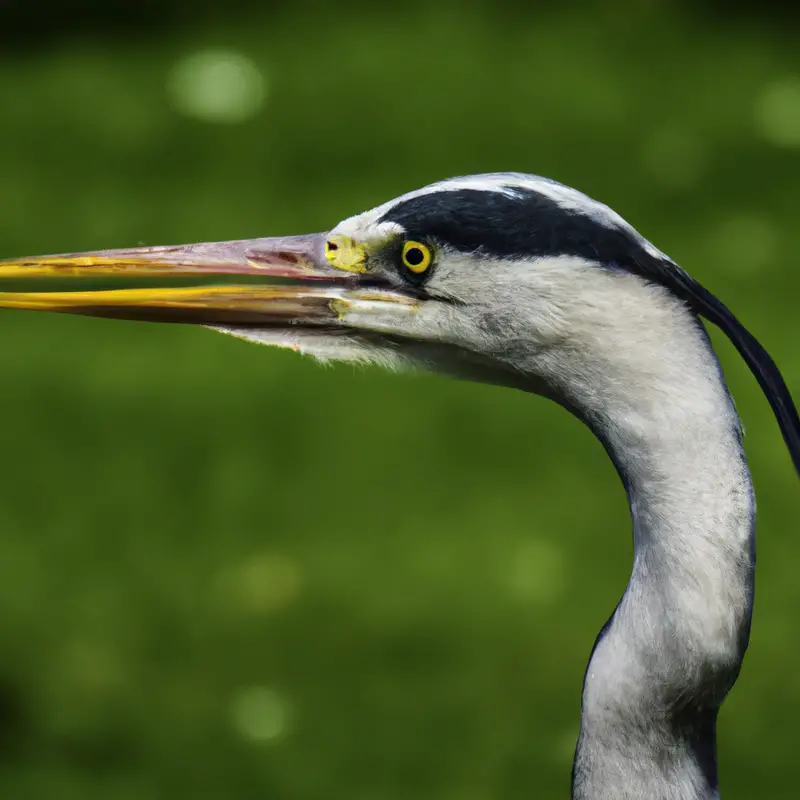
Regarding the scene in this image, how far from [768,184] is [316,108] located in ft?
5.31

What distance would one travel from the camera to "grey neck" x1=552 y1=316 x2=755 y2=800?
146 centimetres

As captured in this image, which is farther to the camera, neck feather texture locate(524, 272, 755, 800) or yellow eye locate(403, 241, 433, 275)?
yellow eye locate(403, 241, 433, 275)

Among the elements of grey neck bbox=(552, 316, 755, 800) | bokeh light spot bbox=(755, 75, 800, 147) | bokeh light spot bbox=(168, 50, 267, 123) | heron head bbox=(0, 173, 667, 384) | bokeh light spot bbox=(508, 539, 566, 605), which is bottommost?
bokeh light spot bbox=(508, 539, 566, 605)

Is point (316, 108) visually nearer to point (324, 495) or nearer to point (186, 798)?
point (324, 495)

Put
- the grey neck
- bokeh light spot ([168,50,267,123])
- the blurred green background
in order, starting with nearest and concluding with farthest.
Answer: the grey neck → the blurred green background → bokeh light spot ([168,50,267,123])

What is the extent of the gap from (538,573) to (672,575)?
1903 mm

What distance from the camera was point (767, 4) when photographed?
504 centimetres

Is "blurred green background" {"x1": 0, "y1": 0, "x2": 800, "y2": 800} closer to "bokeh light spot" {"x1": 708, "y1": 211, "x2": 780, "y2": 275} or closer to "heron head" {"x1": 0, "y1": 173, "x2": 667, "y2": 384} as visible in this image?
"bokeh light spot" {"x1": 708, "y1": 211, "x2": 780, "y2": 275}

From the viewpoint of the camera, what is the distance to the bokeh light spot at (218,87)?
4.80m

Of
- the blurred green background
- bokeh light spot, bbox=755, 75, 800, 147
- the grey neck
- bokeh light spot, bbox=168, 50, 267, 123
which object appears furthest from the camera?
bokeh light spot, bbox=168, 50, 267, 123

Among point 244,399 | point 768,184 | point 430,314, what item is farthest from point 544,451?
point 430,314

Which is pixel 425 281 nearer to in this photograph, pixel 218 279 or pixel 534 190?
pixel 534 190

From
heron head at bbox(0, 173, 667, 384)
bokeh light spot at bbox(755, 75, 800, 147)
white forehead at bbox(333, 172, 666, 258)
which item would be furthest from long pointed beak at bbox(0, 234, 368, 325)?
bokeh light spot at bbox(755, 75, 800, 147)

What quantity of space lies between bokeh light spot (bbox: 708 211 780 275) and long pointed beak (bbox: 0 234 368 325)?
262 cm
